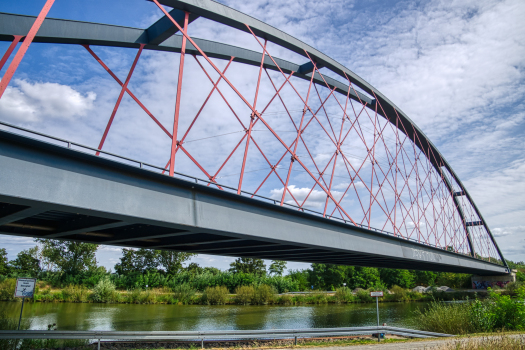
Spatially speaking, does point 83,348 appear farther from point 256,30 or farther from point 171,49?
point 256,30

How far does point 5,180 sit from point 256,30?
47.5 ft

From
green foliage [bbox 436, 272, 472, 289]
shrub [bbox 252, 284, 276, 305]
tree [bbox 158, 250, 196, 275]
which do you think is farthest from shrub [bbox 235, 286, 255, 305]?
green foliage [bbox 436, 272, 472, 289]

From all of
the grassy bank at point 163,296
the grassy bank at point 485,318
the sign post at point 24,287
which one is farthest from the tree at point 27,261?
the grassy bank at point 485,318

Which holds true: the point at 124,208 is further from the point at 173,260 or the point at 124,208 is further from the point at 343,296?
the point at 173,260

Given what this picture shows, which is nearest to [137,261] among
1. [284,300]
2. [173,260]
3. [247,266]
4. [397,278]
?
[173,260]

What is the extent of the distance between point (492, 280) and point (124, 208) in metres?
70.5

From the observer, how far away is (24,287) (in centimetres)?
1333

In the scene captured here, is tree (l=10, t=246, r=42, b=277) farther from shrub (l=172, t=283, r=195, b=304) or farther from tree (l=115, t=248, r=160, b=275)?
shrub (l=172, t=283, r=195, b=304)

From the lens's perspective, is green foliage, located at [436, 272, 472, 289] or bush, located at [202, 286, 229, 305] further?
green foliage, located at [436, 272, 472, 289]

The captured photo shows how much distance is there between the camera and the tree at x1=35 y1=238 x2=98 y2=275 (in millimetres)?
56406

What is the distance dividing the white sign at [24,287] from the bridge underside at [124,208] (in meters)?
1.79

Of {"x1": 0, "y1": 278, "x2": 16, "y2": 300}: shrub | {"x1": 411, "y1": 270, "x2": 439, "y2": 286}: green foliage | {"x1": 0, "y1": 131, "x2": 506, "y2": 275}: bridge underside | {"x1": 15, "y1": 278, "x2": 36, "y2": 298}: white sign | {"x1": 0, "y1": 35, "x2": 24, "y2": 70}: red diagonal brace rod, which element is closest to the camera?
{"x1": 0, "y1": 131, "x2": 506, "y2": 275}: bridge underside

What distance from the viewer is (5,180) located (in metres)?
6.77

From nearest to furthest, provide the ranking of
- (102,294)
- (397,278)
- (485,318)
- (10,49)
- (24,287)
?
(10,49), (24,287), (485,318), (102,294), (397,278)
